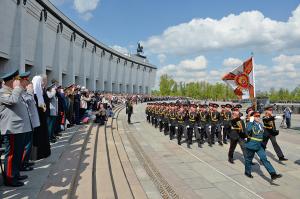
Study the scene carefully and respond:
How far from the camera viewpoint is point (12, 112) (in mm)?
5105

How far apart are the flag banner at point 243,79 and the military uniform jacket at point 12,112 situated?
10.5m

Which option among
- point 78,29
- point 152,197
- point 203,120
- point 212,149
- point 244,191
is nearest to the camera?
point 152,197

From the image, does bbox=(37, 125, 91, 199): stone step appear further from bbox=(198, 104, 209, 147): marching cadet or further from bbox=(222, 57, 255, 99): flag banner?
bbox=(222, 57, 255, 99): flag banner

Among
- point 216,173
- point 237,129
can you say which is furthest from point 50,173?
point 237,129

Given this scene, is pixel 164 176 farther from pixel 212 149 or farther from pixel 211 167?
pixel 212 149

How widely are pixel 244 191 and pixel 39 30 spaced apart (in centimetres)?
2560

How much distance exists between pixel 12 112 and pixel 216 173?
577 cm

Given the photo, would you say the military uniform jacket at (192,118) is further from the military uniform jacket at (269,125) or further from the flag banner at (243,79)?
the military uniform jacket at (269,125)

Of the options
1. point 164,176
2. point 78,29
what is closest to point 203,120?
Result: point 164,176

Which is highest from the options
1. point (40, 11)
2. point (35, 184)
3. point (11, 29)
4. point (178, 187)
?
point (40, 11)

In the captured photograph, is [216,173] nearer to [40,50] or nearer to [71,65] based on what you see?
A: [40,50]

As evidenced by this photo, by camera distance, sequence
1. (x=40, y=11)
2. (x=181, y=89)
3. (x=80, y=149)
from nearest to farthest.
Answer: (x=80, y=149), (x=40, y=11), (x=181, y=89)

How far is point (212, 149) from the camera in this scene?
11914 mm

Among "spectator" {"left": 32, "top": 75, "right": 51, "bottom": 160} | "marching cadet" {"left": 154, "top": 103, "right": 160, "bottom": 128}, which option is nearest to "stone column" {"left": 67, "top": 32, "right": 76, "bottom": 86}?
"marching cadet" {"left": 154, "top": 103, "right": 160, "bottom": 128}
